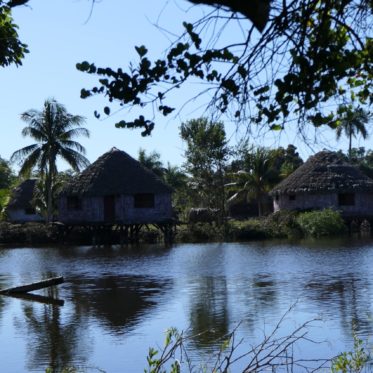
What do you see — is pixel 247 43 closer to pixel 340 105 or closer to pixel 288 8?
pixel 288 8

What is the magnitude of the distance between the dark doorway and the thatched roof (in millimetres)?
819

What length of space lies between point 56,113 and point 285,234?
1644 centimetres

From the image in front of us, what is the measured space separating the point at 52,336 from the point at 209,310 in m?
3.48

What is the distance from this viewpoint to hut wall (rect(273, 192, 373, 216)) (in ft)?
138

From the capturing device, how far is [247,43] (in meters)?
5.35

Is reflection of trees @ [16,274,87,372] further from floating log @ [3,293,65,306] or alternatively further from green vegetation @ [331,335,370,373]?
green vegetation @ [331,335,370,373]

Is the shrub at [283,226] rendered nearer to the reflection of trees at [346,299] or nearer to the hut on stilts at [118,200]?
the hut on stilts at [118,200]

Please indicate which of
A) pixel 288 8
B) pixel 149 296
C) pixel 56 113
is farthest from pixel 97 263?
pixel 288 8

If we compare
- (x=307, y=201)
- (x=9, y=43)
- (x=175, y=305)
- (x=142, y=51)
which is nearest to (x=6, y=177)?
(x=307, y=201)

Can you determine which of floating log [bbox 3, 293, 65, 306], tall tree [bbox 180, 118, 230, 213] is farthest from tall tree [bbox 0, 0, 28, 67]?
tall tree [bbox 180, 118, 230, 213]

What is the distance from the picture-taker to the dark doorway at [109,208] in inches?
1563

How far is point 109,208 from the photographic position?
3984 cm

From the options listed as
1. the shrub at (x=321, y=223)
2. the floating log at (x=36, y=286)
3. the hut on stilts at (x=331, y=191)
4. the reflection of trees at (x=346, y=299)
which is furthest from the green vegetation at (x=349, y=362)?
the hut on stilts at (x=331, y=191)

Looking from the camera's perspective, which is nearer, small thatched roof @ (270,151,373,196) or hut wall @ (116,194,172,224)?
hut wall @ (116,194,172,224)
